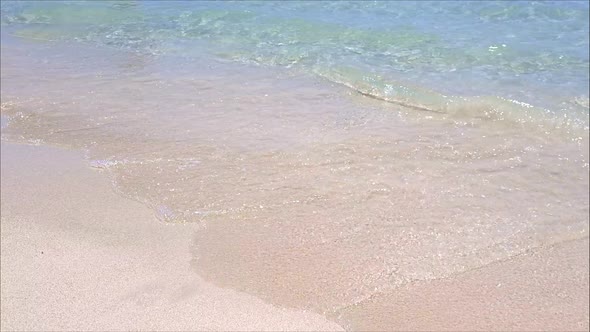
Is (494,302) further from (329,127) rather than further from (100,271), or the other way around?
(329,127)

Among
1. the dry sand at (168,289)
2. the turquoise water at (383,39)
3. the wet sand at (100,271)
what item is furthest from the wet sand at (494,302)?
the turquoise water at (383,39)

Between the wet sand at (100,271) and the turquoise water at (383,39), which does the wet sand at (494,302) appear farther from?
the turquoise water at (383,39)

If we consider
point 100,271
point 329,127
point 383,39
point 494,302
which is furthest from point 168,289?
point 383,39

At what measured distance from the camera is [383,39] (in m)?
8.49

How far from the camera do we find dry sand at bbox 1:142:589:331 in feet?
11.0

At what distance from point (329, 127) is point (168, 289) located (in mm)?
2629

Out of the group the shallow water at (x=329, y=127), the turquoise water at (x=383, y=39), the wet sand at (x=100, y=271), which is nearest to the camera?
the wet sand at (x=100, y=271)

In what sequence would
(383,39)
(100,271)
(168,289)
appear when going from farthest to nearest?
(383,39) → (100,271) → (168,289)

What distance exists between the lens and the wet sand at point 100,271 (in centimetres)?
334

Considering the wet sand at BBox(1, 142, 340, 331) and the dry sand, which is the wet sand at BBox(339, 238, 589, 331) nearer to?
the dry sand

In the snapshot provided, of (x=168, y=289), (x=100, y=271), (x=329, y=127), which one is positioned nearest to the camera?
(x=168, y=289)

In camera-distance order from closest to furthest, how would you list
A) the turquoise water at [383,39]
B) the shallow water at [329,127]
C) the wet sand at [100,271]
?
the wet sand at [100,271]
the shallow water at [329,127]
the turquoise water at [383,39]

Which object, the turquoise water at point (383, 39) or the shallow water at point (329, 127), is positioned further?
the turquoise water at point (383, 39)

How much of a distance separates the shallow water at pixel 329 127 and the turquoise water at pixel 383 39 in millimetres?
40
